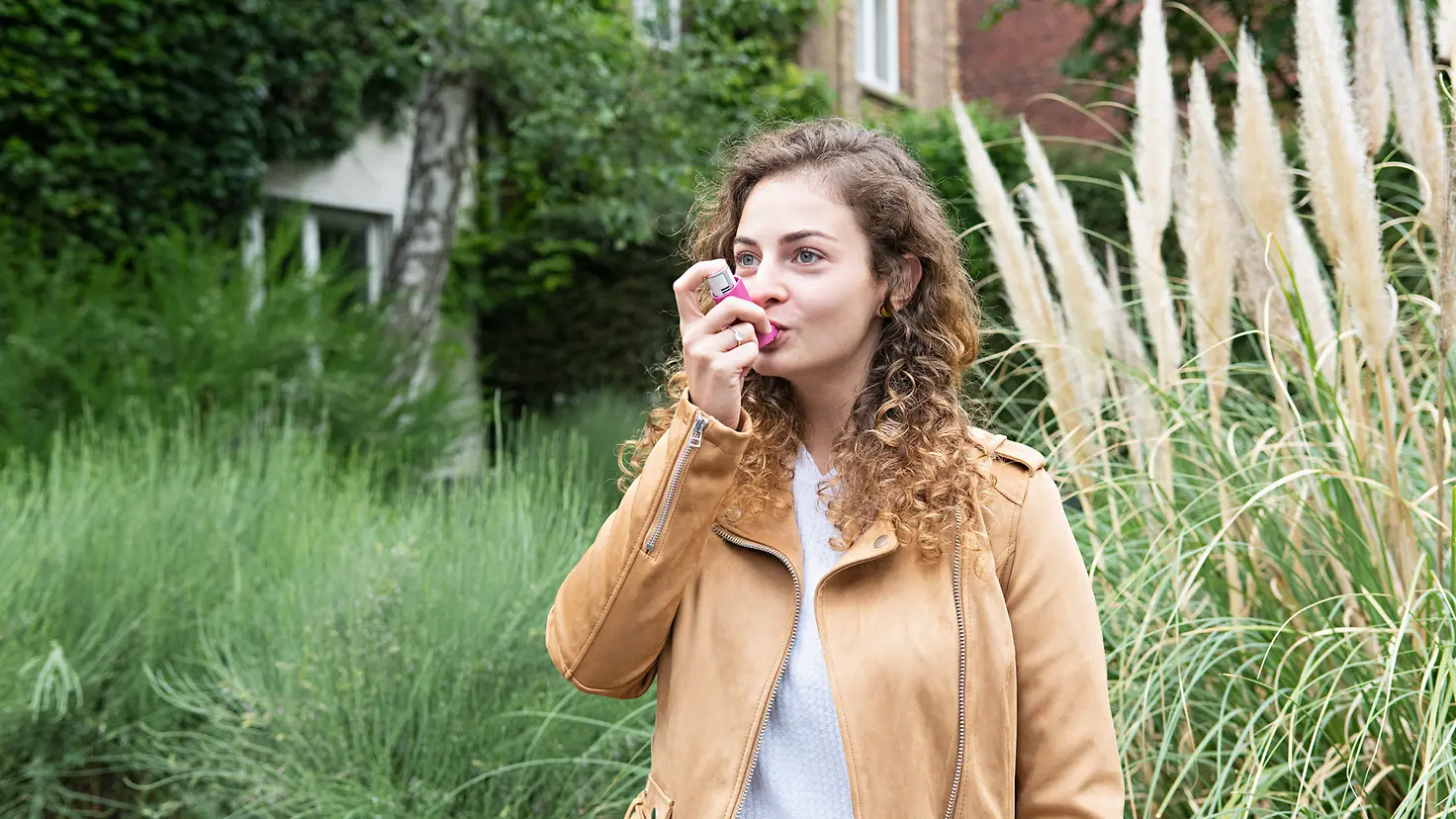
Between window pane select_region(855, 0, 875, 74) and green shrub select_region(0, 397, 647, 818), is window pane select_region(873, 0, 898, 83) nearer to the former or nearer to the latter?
window pane select_region(855, 0, 875, 74)

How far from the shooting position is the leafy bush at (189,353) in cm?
549

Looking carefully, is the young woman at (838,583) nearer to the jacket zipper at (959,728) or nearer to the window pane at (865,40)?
the jacket zipper at (959,728)

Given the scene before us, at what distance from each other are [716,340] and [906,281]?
0.35 m

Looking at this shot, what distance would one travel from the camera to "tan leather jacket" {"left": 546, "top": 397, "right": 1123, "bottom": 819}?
142cm

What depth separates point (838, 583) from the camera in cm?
150

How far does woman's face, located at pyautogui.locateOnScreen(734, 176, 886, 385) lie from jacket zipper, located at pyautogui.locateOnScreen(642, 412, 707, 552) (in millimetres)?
96

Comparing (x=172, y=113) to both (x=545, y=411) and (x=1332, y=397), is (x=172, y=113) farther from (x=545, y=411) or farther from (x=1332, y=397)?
(x=1332, y=397)

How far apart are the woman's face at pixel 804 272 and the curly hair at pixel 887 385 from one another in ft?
0.11

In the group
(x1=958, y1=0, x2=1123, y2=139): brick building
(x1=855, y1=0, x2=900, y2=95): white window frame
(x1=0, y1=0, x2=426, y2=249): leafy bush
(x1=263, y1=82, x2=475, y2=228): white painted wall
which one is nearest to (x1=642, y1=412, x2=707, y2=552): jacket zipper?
(x1=0, y1=0, x2=426, y2=249): leafy bush

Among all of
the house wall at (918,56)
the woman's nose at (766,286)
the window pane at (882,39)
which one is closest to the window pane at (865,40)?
the house wall at (918,56)

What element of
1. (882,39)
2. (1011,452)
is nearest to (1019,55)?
(882,39)

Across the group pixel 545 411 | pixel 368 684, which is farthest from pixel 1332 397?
pixel 545 411

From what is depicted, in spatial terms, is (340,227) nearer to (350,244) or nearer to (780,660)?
(350,244)

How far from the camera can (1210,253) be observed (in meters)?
2.47
